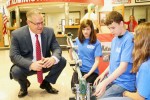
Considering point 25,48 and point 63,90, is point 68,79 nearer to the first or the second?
point 63,90

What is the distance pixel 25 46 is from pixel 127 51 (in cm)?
158

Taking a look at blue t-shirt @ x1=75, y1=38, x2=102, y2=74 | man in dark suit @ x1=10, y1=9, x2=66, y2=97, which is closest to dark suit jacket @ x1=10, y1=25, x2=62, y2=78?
man in dark suit @ x1=10, y1=9, x2=66, y2=97

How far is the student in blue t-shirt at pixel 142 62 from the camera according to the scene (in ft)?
4.81

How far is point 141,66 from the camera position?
1.49 metres

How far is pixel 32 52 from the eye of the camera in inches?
123

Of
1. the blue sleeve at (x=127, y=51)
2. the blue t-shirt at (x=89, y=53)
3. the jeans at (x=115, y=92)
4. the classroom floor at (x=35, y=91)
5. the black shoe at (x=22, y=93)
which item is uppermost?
the blue sleeve at (x=127, y=51)

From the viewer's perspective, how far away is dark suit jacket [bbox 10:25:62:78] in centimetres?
293

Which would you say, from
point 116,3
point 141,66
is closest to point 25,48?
point 141,66

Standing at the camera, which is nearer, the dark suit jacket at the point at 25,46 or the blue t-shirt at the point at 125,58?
the blue t-shirt at the point at 125,58

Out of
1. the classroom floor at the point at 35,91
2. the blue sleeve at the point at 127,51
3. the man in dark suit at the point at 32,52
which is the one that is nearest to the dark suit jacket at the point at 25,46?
the man in dark suit at the point at 32,52

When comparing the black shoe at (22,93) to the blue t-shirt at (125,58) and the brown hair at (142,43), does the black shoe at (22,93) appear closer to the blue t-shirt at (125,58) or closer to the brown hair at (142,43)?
the blue t-shirt at (125,58)

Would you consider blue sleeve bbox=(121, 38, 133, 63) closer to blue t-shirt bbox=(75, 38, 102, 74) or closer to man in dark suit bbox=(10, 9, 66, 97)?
blue t-shirt bbox=(75, 38, 102, 74)

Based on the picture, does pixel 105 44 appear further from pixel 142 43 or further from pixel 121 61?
pixel 142 43

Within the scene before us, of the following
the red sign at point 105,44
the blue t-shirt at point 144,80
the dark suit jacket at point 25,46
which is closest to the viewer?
the blue t-shirt at point 144,80
